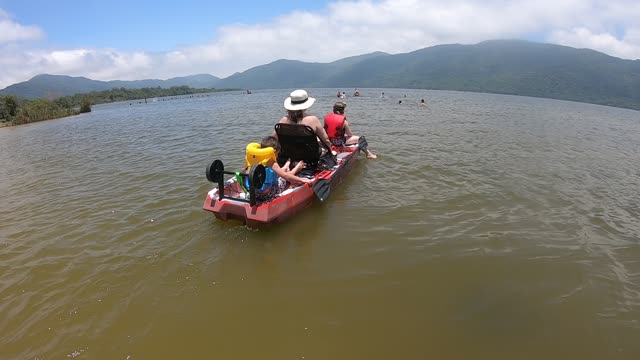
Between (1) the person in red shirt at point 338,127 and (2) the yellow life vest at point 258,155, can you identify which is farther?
(1) the person in red shirt at point 338,127

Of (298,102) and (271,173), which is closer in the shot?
(271,173)

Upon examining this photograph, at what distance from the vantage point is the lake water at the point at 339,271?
15.6 ft

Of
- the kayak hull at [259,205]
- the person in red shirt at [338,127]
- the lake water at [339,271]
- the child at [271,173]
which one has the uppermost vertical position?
the person in red shirt at [338,127]

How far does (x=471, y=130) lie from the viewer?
23453mm

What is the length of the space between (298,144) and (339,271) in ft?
13.6

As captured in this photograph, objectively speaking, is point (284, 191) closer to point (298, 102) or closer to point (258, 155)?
point (258, 155)

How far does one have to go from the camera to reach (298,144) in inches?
365

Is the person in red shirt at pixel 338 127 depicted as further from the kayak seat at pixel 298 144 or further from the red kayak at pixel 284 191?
the kayak seat at pixel 298 144

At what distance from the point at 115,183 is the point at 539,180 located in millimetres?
15709

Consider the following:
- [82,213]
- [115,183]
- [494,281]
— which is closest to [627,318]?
[494,281]

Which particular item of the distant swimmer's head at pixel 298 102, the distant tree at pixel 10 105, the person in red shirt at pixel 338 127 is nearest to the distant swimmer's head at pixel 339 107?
the person in red shirt at pixel 338 127

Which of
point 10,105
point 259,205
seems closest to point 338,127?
point 259,205

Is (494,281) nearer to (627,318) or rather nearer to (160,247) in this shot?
(627,318)

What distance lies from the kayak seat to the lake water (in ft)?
5.34
